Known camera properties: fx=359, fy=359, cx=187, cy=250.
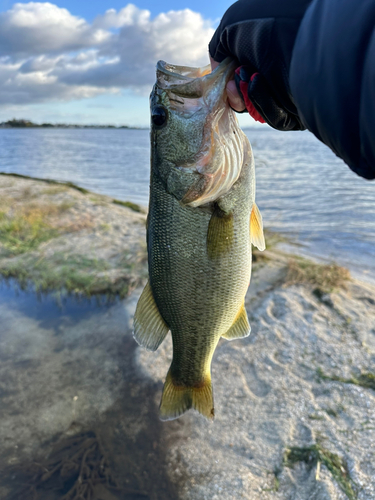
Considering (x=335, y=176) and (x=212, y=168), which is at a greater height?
(x=212, y=168)

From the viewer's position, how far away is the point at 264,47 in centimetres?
147

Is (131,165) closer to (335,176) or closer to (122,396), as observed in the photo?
(335,176)

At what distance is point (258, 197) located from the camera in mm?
14055

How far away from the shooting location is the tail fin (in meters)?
2.50

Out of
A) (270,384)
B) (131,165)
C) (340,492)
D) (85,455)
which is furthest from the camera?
(131,165)

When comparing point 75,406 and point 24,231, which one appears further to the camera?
point 24,231

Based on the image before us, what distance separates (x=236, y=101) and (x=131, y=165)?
1063 inches

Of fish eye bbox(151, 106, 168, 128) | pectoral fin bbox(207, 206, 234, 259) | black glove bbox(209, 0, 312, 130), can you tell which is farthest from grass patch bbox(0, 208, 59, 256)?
black glove bbox(209, 0, 312, 130)

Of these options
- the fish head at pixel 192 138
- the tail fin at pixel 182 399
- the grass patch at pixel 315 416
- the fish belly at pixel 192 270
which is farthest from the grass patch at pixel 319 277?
the fish head at pixel 192 138

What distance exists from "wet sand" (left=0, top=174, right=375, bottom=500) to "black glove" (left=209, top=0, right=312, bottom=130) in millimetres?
2795

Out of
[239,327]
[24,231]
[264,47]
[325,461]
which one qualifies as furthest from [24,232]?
[264,47]

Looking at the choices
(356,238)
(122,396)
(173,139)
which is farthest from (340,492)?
(356,238)

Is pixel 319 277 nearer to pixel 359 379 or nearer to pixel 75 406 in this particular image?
pixel 359 379

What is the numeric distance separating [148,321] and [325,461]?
202 centimetres
